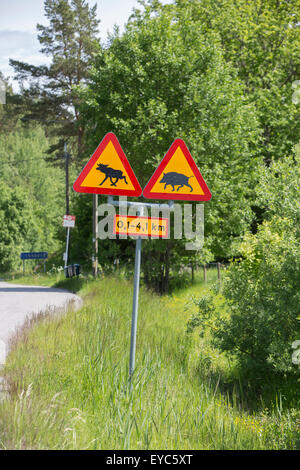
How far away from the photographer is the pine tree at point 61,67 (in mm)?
34906

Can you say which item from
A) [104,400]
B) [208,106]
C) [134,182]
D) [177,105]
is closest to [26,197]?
[177,105]

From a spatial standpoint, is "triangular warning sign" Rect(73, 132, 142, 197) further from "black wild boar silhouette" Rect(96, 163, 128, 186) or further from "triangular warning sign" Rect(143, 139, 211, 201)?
"triangular warning sign" Rect(143, 139, 211, 201)

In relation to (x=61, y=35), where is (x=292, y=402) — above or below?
below

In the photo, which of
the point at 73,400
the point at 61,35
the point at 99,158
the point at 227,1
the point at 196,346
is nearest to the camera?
the point at 73,400

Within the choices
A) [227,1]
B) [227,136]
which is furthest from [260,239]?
[227,1]

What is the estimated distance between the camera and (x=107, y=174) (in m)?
4.86

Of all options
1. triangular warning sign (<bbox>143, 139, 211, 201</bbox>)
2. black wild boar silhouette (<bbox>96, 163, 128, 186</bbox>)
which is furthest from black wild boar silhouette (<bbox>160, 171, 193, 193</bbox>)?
black wild boar silhouette (<bbox>96, 163, 128, 186</bbox>)

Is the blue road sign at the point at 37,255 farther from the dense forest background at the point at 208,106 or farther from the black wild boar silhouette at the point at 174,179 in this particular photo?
the black wild boar silhouette at the point at 174,179

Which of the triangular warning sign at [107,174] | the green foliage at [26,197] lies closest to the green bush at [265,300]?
the triangular warning sign at [107,174]

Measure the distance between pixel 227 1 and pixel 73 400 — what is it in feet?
81.6

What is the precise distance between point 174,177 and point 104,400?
2.25 meters
